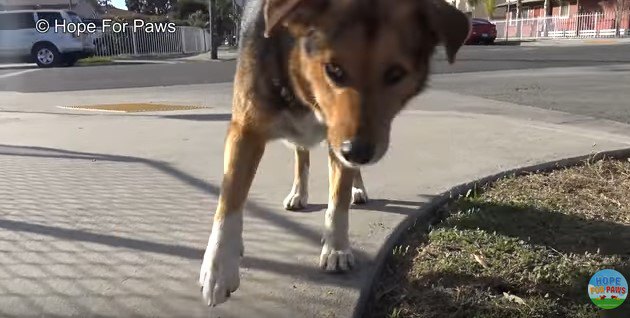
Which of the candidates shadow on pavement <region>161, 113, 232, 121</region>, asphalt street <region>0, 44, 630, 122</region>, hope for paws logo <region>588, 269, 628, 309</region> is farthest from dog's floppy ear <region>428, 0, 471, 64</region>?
shadow on pavement <region>161, 113, 232, 121</region>

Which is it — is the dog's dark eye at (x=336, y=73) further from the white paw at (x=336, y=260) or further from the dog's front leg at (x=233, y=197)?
the white paw at (x=336, y=260)

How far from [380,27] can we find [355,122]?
0.36m

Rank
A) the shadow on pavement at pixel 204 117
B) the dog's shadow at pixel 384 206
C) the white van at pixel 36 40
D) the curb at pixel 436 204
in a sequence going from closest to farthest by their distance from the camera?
the curb at pixel 436 204 → the dog's shadow at pixel 384 206 → the shadow on pavement at pixel 204 117 → the white van at pixel 36 40

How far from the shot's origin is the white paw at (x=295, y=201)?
394cm

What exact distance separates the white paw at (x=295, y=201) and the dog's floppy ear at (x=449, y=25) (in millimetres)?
1544

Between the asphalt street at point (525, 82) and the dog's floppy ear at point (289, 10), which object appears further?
the asphalt street at point (525, 82)

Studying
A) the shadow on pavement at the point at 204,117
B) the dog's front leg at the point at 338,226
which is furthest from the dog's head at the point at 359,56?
the shadow on pavement at the point at 204,117

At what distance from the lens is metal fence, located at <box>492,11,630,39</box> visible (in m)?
39.0

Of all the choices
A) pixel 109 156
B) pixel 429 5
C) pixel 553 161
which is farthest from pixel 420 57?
pixel 109 156

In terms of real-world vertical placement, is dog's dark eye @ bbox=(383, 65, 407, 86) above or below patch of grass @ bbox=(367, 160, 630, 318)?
above

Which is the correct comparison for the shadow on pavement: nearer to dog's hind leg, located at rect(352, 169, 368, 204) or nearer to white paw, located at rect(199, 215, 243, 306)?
dog's hind leg, located at rect(352, 169, 368, 204)

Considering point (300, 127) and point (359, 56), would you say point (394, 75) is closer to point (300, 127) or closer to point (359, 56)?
point (359, 56)

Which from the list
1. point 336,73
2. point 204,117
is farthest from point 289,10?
point 204,117

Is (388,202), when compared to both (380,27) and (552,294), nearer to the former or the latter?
(552,294)
